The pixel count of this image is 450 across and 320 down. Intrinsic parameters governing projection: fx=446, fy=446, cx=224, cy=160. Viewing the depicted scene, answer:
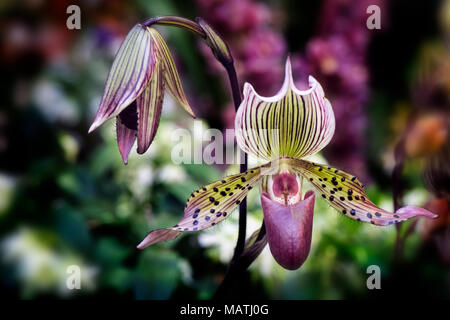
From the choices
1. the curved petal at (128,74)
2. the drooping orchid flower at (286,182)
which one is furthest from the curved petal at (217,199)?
the curved petal at (128,74)

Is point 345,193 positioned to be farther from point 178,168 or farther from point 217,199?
point 178,168

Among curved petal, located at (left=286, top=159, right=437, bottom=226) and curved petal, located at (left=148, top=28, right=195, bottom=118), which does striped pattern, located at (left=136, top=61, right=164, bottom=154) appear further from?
curved petal, located at (left=286, top=159, right=437, bottom=226)

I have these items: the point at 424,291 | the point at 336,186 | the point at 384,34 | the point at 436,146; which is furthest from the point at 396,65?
the point at 336,186

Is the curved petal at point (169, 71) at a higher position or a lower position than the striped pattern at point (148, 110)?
higher

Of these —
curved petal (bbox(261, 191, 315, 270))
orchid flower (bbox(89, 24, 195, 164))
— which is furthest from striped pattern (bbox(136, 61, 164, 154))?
curved petal (bbox(261, 191, 315, 270))

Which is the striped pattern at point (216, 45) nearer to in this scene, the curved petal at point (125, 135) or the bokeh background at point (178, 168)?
the curved petal at point (125, 135)
